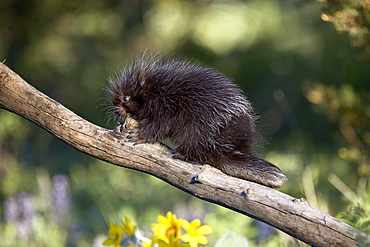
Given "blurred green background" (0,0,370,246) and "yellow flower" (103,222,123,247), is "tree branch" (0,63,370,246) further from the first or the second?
"blurred green background" (0,0,370,246)

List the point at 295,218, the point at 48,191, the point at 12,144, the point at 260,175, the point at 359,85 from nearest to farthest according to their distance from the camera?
1. the point at 295,218
2. the point at 260,175
3. the point at 48,191
4. the point at 12,144
5. the point at 359,85

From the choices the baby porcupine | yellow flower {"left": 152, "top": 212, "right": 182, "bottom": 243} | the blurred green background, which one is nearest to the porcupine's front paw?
the baby porcupine

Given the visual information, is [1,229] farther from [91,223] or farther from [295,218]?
[295,218]

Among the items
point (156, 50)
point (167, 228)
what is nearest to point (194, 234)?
point (167, 228)

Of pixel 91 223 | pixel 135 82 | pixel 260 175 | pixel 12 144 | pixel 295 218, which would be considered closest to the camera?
pixel 295 218

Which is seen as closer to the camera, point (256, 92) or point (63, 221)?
point (63, 221)

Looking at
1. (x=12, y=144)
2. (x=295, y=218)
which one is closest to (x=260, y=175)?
(x=295, y=218)

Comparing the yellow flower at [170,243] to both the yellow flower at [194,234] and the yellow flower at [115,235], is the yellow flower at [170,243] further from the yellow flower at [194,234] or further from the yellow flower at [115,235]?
the yellow flower at [115,235]
